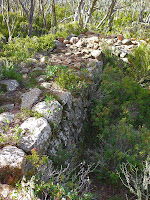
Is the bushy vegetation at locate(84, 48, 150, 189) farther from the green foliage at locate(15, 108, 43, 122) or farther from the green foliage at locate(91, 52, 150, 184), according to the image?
the green foliage at locate(15, 108, 43, 122)

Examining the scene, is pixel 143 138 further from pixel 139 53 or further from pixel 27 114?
pixel 139 53

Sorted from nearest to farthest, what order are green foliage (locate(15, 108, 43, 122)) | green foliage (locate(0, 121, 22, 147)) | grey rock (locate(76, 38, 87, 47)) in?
green foliage (locate(0, 121, 22, 147))
green foliage (locate(15, 108, 43, 122))
grey rock (locate(76, 38, 87, 47))

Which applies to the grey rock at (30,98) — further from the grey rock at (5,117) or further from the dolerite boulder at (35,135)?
the dolerite boulder at (35,135)

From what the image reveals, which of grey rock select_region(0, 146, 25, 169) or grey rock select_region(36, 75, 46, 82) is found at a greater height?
grey rock select_region(36, 75, 46, 82)

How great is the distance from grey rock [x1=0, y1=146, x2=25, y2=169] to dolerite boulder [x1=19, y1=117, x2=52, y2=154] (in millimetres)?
146

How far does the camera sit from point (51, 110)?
10.1 feet

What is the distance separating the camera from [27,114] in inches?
116

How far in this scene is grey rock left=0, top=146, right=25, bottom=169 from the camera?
2098 mm

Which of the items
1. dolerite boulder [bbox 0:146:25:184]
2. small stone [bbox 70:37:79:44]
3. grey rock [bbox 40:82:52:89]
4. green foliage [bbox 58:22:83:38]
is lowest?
dolerite boulder [bbox 0:146:25:184]

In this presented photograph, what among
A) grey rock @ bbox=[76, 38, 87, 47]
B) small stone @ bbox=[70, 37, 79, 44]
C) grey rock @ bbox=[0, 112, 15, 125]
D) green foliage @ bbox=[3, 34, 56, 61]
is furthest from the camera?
small stone @ bbox=[70, 37, 79, 44]

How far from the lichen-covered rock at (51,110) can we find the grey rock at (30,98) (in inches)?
6.3

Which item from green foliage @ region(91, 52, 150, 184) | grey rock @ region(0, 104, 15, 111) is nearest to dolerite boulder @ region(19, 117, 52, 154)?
grey rock @ region(0, 104, 15, 111)

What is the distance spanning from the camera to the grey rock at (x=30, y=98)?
324cm

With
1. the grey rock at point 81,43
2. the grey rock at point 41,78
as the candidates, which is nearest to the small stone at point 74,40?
the grey rock at point 81,43
